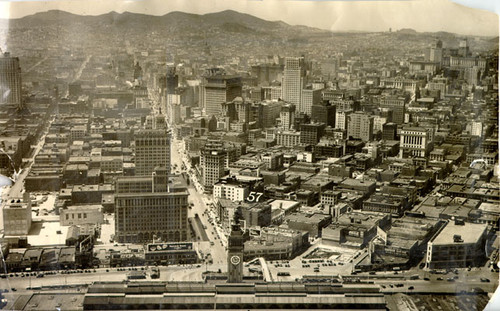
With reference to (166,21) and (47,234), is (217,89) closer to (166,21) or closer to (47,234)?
(166,21)

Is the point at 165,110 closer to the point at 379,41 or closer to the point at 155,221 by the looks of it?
the point at 155,221

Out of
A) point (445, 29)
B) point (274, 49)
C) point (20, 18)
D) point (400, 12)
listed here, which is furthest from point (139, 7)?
point (445, 29)

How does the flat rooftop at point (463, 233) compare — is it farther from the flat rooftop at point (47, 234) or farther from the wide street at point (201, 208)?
the flat rooftop at point (47, 234)

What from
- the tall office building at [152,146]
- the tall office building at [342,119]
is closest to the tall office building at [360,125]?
the tall office building at [342,119]

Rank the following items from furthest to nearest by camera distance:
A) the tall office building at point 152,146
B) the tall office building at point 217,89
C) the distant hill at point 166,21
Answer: the tall office building at point 217,89 → the tall office building at point 152,146 → the distant hill at point 166,21

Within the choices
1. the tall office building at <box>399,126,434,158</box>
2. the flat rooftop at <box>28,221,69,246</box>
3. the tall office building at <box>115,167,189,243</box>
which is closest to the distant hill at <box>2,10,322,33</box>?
the tall office building at <box>115,167,189,243</box>

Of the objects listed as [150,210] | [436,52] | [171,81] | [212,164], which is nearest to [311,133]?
[212,164]
